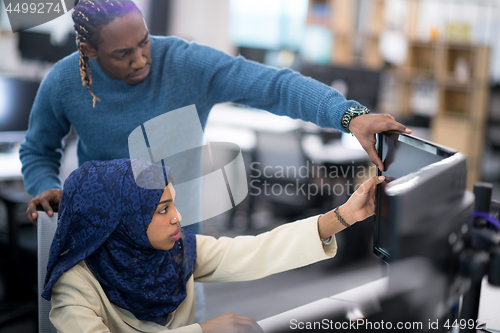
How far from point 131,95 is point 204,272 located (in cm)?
51

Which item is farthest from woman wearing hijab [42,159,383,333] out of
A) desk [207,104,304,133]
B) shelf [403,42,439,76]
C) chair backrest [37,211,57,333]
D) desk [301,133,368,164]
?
shelf [403,42,439,76]

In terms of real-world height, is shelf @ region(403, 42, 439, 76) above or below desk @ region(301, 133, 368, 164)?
above

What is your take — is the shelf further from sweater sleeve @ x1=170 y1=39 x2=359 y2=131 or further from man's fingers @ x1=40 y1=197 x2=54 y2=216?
man's fingers @ x1=40 y1=197 x2=54 y2=216

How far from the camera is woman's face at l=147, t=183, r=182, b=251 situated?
0.98 meters

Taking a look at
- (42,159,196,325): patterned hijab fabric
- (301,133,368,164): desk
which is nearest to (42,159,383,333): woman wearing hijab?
(42,159,196,325): patterned hijab fabric

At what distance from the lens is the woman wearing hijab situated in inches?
37.5

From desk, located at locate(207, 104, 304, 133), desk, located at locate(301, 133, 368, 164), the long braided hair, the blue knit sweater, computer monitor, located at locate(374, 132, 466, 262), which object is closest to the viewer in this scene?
computer monitor, located at locate(374, 132, 466, 262)

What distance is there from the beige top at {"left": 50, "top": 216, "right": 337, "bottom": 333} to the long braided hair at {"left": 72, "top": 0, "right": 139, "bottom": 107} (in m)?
0.54

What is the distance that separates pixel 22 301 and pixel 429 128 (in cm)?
413

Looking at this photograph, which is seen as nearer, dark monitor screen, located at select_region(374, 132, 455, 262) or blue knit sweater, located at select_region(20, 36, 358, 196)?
dark monitor screen, located at select_region(374, 132, 455, 262)

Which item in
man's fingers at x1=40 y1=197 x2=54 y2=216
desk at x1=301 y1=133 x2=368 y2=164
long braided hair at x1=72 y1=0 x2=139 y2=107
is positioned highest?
long braided hair at x1=72 y1=0 x2=139 y2=107

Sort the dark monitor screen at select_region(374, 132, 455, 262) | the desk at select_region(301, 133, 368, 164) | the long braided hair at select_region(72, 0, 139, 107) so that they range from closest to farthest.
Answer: the dark monitor screen at select_region(374, 132, 455, 262)
the long braided hair at select_region(72, 0, 139, 107)
the desk at select_region(301, 133, 368, 164)

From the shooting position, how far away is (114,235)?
3.30ft

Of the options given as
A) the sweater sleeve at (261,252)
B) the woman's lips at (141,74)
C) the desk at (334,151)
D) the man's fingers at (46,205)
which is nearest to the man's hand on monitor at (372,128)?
the sweater sleeve at (261,252)
